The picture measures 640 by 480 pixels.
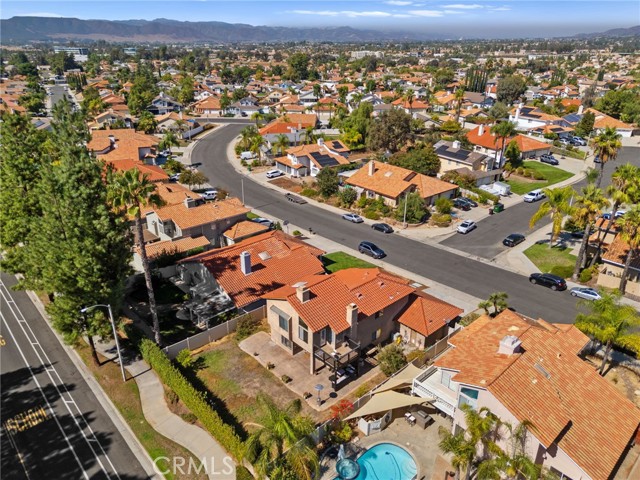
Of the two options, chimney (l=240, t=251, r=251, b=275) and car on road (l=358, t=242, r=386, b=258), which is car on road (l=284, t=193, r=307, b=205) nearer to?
car on road (l=358, t=242, r=386, b=258)

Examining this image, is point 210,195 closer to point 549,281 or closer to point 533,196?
point 549,281

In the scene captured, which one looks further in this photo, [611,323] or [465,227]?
[465,227]

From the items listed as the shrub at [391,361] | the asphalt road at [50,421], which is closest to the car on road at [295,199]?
the shrub at [391,361]

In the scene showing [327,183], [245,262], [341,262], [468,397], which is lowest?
[341,262]

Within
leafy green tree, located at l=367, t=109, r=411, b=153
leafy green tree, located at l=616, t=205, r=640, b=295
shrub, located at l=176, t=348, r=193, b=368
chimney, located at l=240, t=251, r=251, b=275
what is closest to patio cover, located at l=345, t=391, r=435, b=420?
shrub, located at l=176, t=348, r=193, b=368

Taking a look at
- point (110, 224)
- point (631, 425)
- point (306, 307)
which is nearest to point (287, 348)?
point (306, 307)

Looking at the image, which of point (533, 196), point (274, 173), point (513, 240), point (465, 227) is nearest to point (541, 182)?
point (533, 196)
